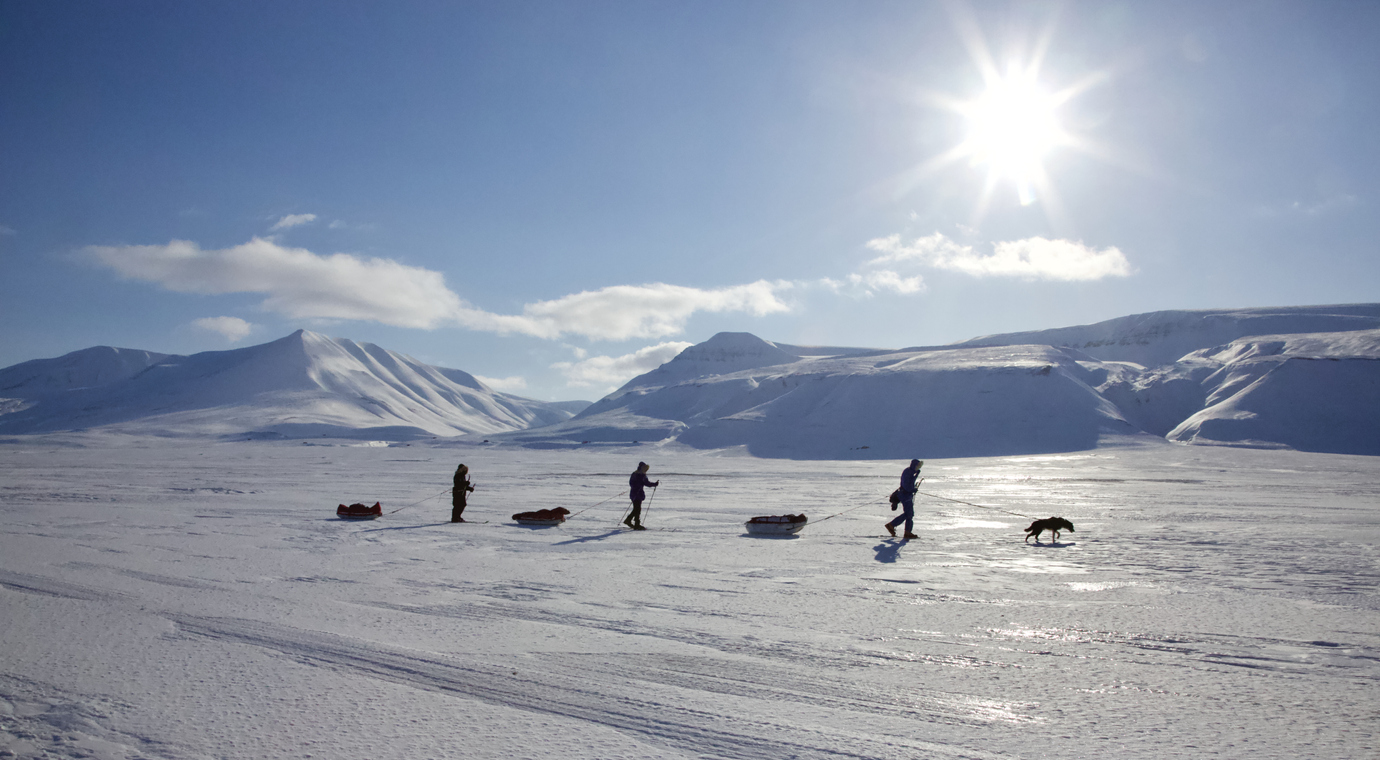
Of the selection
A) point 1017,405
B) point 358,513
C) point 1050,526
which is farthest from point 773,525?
point 1017,405

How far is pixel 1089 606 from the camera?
8.16m

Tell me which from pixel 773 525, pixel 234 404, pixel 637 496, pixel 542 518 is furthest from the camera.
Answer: pixel 234 404

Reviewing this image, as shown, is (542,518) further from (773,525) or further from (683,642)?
(683,642)

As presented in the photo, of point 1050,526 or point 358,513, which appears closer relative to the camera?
point 1050,526

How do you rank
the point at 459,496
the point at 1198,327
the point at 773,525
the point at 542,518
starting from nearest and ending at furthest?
the point at 773,525 < the point at 542,518 < the point at 459,496 < the point at 1198,327

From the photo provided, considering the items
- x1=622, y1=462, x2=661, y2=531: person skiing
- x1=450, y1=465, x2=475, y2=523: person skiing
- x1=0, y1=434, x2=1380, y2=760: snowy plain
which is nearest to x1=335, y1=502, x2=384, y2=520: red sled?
x1=450, y1=465, x2=475, y2=523: person skiing

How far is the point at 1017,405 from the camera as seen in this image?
71375 mm

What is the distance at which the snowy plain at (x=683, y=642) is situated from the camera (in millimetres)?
4641

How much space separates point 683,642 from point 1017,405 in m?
73.5

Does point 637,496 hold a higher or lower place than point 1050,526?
higher

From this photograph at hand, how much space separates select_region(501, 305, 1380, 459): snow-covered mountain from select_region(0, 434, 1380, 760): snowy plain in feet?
179

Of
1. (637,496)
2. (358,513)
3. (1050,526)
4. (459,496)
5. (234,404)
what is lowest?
(358,513)

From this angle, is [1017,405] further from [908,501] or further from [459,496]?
[459,496]

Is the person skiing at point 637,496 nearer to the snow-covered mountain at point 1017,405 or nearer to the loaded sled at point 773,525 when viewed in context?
the loaded sled at point 773,525
